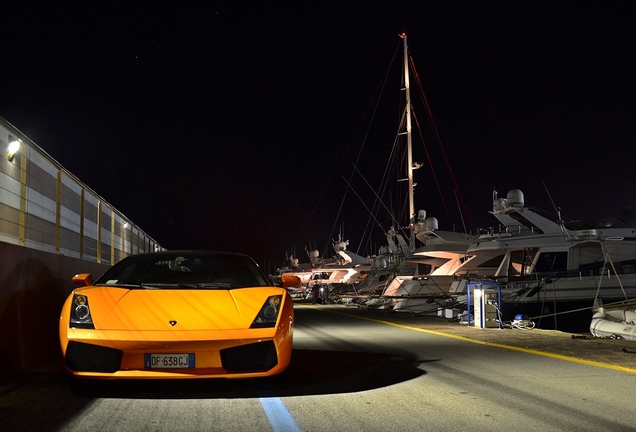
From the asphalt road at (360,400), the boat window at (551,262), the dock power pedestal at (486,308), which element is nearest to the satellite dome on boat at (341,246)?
the boat window at (551,262)

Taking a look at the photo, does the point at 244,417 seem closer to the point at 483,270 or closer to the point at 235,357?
the point at 235,357

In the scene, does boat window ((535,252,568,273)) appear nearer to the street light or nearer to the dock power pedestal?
the dock power pedestal

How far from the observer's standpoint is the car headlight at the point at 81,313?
525 centimetres

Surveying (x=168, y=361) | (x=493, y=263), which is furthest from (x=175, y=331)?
(x=493, y=263)

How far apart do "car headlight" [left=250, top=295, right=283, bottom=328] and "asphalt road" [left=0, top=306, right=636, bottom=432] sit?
0.60 m

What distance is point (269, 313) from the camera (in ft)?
18.2

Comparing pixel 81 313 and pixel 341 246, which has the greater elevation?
pixel 341 246

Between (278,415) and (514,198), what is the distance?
26764 millimetres

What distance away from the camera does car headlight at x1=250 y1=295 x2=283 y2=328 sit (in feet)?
17.7

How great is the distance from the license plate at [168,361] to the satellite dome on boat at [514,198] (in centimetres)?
2649

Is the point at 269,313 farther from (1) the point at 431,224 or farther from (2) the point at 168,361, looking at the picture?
(1) the point at 431,224

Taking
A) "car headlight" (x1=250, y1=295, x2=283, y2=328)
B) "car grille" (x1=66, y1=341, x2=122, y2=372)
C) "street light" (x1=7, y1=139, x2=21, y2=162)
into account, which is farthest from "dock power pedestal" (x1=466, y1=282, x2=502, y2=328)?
"car grille" (x1=66, y1=341, x2=122, y2=372)

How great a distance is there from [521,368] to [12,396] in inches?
204

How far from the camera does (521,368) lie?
282 inches
